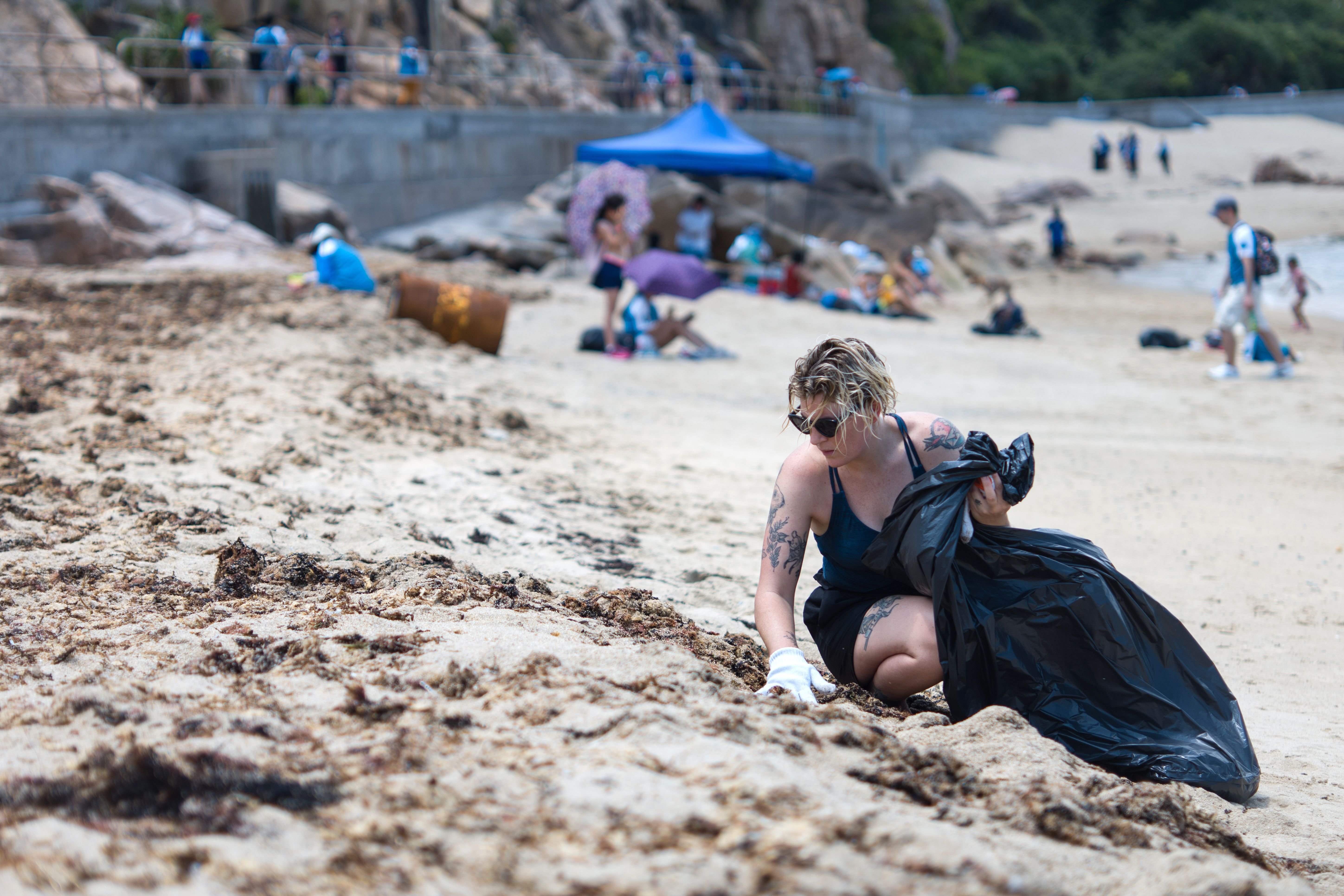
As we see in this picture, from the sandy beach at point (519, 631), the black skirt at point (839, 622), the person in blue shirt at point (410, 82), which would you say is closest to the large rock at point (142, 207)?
the sandy beach at point (519, 631)

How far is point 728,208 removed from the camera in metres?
16.8

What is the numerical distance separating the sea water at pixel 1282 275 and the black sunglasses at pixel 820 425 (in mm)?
14295

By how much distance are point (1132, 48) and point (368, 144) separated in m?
45.3

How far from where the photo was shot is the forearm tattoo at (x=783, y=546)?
2.82m

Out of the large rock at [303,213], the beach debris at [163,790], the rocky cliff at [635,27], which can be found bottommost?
the beach debris at [163,790]

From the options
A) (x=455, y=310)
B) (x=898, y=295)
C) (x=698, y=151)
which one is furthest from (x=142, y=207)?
(x=898, y=295)

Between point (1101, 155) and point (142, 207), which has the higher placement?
point (1101, 155)

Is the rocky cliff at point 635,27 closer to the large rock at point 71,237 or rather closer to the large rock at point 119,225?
the large rock at point 119,225

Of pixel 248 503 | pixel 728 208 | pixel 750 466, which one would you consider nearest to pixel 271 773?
pixel 248 503

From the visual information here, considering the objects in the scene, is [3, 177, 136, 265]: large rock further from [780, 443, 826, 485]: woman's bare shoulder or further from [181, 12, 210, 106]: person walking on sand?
[780, 443, 826, 485]: woman's bare shoulder

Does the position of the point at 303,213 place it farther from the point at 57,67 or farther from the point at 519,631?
the point at 519,631

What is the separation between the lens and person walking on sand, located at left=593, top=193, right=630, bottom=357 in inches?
372

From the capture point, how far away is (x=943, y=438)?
2.83 metres

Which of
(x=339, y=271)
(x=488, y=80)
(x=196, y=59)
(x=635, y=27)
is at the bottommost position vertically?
(x=339, y=271)
